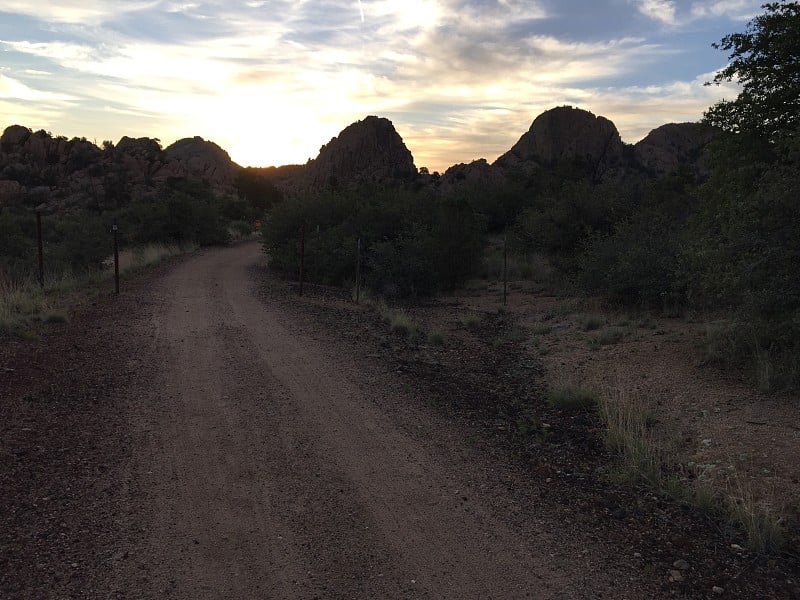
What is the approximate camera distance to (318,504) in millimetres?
4922

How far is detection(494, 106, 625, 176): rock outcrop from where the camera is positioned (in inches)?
2788

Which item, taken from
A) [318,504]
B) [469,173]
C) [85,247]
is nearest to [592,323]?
[318,504]

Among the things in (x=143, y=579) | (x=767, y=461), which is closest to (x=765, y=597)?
(x=767, y=461)

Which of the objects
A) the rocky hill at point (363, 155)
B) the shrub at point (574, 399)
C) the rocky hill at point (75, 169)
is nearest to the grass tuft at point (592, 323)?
the shrub at point (574, 399)

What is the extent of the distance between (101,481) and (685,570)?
184 inches

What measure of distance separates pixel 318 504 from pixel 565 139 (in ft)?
247

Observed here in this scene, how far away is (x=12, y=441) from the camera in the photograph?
595 cm

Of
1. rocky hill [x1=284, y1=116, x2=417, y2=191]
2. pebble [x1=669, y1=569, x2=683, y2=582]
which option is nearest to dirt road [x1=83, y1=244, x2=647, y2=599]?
pebble [x1=669, y1=569, x2=683, y2=582]

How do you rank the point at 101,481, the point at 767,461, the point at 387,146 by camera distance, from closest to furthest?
the point at 101,481 → the point at 767,461 → the point at 387,146

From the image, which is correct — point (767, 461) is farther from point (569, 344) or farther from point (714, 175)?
point (714, 175)

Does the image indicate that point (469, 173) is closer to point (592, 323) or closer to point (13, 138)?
point (13, 138)

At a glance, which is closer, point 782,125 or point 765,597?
point 765,597

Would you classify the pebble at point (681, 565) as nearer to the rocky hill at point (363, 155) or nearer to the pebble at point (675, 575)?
the pebble at point (675, 575)

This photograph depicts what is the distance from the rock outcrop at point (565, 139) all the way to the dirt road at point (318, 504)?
6572 cm
